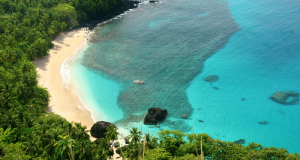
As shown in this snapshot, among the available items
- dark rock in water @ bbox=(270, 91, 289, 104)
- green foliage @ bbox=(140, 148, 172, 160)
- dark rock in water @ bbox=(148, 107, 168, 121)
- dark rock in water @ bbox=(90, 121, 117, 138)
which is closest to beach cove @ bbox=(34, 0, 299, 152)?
dark rock in water @ bbox=(270, 91, 289, 104)

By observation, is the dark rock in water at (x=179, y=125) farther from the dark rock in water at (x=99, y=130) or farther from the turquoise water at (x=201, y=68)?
the dark rock in water at (x=99, y=130)

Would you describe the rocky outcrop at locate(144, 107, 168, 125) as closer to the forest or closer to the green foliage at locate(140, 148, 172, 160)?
the forest

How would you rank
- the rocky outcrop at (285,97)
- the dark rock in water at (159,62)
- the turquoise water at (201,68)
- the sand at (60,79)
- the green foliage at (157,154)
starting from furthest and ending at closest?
the rocky outcrop at (285,97)
the dark rock in water at (159,62)
the turquoise water at (201,68)
the sand at (60,79)
the green foliage at (157,154)

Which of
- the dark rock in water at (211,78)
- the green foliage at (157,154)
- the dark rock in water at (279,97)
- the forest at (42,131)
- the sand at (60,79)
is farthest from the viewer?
the dark rock in water at (211,78)

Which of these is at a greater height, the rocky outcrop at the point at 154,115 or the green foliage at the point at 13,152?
the green foliage at the point at 13,152

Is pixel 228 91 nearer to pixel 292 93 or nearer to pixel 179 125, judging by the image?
pixel 292 93

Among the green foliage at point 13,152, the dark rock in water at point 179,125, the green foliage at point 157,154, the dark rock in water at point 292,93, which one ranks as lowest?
Answer: the dark rock in water at point 292,93

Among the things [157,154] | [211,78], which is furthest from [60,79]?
[211,78]

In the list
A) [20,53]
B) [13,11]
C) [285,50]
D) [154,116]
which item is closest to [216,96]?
[154,116]

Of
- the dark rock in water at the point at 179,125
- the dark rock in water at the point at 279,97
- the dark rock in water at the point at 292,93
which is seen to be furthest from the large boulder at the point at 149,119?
the dark rock in water at the point at 292,93
